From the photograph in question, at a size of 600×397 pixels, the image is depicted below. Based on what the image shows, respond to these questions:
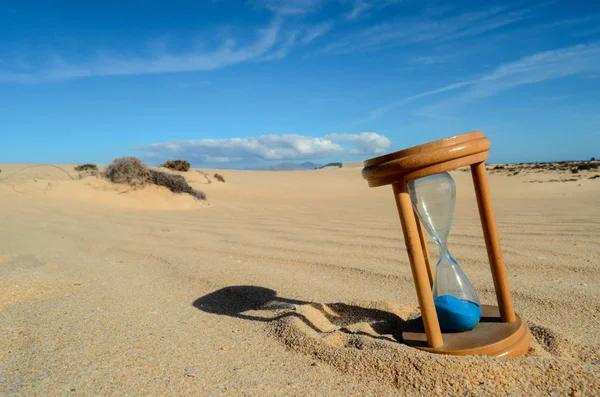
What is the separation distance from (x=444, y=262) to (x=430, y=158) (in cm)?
61

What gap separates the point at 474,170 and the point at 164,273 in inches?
91.4

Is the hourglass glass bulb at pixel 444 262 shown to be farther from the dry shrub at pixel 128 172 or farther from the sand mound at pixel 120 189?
the dry shrub at pixel 128 172

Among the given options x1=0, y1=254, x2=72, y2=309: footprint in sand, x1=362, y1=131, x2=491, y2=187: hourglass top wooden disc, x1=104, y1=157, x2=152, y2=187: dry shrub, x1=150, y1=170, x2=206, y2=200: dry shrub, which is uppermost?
x1=104, y1=157, x2=152, y2=187: dry shrub

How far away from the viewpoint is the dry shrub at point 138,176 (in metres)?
8.12

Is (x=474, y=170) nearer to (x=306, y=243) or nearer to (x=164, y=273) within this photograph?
(x=164, y=273)

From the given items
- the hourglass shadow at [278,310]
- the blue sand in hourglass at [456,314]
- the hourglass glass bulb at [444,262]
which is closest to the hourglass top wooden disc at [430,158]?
the hourglass glass bulb at [444,262]

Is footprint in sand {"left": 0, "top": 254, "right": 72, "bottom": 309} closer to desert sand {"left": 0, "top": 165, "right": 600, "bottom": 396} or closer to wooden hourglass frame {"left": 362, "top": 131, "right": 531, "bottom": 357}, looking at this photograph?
desert sand {"left": 0, "top": 165, "right": 600, "bottom": 396}

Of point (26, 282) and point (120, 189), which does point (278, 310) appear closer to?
point (26, 282)

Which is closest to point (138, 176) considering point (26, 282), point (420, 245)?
point (26, 282)

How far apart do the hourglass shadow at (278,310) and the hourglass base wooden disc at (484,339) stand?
0.12 meters

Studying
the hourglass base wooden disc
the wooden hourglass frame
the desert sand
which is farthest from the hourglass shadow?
the wooden hourglass frame

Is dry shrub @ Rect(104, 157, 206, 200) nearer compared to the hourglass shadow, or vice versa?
the hourglass shadow

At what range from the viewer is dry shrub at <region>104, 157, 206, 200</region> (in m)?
A: 8.12

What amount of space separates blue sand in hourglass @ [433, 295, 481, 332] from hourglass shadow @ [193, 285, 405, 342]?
0.70ft
